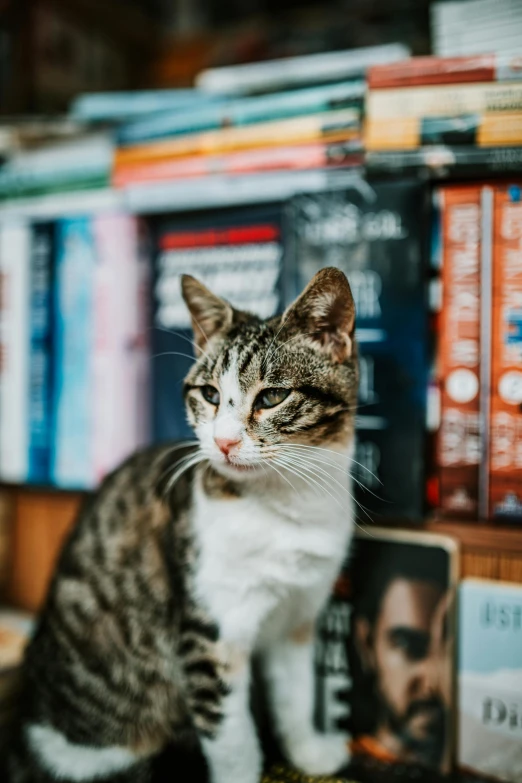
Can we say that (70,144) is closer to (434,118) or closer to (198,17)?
(198,17)

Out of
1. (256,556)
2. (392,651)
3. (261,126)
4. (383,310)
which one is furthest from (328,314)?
(392,651)

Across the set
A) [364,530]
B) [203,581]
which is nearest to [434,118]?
[364,530]

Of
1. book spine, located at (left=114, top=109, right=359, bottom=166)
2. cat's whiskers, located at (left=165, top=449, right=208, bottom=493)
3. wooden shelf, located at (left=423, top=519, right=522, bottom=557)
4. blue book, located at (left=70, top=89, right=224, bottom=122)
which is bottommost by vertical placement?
wooden shelf, located at (left=423, top=519, right=522, bottom=557)

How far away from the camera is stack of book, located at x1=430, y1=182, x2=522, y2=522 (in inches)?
33.0

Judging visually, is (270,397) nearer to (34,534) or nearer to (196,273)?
(196,273)

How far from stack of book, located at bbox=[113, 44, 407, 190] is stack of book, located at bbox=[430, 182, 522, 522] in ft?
0.66

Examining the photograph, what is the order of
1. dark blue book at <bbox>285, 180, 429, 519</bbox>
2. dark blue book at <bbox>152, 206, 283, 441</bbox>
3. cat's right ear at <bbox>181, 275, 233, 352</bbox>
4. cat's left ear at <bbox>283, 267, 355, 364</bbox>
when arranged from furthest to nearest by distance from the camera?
dark blue book at <bbox>152, 206, 283, 441</bbox>
dark blue book at <bbox>285, 180, 429, 519</bbox>
cat's right ear at <bbox>181, 275, 233, 352</bbox>
cat's left ear at <bbox>283, 267, 355, 364</bbox>

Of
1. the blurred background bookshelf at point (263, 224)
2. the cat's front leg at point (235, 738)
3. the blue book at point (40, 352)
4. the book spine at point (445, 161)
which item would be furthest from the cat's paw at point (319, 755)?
the book spine at point (445, 161)

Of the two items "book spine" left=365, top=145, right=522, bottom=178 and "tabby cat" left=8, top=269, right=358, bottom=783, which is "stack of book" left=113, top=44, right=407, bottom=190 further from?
"tabby cat" left=8, top=269, right=358, bottom=783

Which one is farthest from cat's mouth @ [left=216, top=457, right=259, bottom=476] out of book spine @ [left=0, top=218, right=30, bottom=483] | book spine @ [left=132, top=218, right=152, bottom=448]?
book spine @ [left=0, top=218, right=30, bottom=483]

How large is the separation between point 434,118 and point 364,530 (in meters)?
0.62

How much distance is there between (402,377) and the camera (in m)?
0.90

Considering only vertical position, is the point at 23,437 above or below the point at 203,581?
above

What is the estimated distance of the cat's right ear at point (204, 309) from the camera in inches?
30.8
